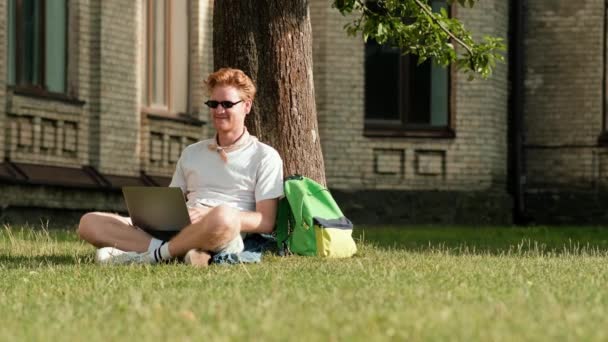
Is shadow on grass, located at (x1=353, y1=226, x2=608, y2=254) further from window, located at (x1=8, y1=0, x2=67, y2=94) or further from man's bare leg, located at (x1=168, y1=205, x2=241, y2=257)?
window, located at (x1=8, y1=0, x2=67, y2=94)

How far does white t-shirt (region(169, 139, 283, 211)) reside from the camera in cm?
1027

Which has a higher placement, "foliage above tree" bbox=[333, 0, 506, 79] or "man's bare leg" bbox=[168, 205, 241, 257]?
"foliage above tree" bbox=[333, 0, 506, 79]

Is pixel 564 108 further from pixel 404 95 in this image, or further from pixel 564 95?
pixel 404 95

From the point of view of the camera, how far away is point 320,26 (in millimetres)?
23750

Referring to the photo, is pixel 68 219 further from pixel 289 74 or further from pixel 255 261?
pixel 255 261

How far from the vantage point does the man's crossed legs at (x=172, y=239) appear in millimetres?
9828

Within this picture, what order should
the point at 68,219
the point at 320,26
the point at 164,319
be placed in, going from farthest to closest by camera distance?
the point at 320,26, the point at 68,219, the point at 164,319

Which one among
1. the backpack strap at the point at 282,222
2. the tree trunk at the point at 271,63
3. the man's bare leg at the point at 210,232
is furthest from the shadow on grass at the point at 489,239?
the man's bare leg at the point at 210,232

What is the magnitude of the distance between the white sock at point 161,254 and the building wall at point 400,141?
13682 millimetres

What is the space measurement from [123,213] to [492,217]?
22.7ft

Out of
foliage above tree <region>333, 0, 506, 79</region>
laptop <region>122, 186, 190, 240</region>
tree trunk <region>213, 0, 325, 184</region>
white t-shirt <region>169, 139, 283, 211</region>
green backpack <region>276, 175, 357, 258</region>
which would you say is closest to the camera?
laptop <region>122, 186, 190, 240</region>

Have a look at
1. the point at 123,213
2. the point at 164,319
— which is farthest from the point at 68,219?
the point at 164,319

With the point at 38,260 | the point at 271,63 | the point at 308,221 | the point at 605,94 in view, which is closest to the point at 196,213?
the point at 308,221

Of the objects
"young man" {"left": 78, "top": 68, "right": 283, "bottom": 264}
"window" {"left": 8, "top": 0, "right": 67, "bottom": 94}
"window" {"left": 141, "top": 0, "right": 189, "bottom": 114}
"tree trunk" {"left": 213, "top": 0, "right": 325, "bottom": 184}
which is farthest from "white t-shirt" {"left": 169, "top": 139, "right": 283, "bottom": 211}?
"window" {"left": 141, "top": 0, "right": 189, "bottom": 114}
